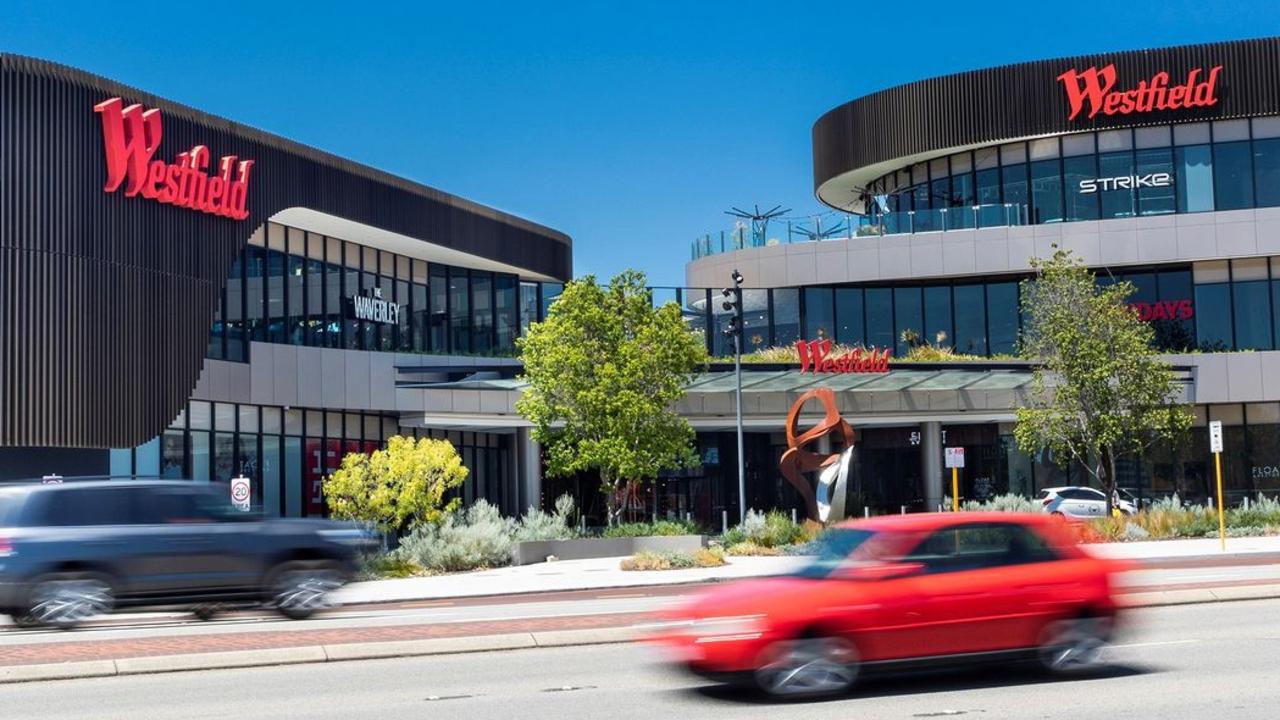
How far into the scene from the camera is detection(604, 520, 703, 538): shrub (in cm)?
4181

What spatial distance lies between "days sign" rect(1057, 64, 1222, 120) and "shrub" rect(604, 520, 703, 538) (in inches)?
950

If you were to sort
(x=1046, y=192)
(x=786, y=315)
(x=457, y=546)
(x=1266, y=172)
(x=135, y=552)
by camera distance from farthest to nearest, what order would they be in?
(x=786, y=315)
(x=1046, y=192)
(x=1266, y=172)
(x=457, y=546)
(x=135, y=552)

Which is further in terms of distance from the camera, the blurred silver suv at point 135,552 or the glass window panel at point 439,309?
the glass window panel at point 439,309

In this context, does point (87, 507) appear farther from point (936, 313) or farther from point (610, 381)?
point (936, 313)

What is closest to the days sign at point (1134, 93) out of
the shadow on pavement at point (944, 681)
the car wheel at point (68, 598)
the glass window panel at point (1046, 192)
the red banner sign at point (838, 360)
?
the glass window panel at point (1046, 192)

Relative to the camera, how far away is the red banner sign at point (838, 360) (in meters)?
53.1

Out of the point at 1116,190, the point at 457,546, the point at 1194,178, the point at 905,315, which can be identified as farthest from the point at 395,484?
the point at 1194,178

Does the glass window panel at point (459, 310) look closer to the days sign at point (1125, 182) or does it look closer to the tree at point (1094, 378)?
the tree at point (1094, 378)

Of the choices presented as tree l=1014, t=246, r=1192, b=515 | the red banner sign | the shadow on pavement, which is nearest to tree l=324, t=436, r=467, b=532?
the red banner sign

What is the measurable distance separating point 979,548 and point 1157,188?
4542cm

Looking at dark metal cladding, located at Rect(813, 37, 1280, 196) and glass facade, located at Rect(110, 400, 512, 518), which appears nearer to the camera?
glass facade, located at Rect(110, 400, 512, 518)

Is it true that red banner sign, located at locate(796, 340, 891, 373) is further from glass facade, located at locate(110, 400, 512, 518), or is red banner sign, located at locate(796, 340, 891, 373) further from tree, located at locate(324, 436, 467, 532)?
tree, located at locate(324, 436, 467, 532)

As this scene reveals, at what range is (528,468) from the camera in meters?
52.8

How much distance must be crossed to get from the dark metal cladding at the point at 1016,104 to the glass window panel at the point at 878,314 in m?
5.67
